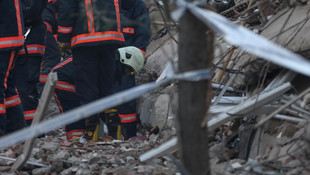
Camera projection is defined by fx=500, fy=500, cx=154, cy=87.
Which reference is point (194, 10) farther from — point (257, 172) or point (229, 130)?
point (229, 130)

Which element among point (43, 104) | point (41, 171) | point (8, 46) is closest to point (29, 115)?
point (8, 46)

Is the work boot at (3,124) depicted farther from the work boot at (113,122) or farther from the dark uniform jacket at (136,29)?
the dark uniform jacket at (136,29)

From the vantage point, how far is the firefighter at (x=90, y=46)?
5281 mm

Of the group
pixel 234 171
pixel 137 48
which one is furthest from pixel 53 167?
pixel 137 48

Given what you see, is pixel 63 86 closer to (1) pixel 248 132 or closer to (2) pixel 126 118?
(2) pixel 126 118

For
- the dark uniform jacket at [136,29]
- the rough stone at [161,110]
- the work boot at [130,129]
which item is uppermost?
the dark uniform jacket at [136,29]

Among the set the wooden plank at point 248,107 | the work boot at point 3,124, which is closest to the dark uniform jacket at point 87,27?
the work boot at point 3,124

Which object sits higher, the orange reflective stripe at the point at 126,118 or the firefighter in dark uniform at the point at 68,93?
the firefighter in dark uniform at the point at 68,93

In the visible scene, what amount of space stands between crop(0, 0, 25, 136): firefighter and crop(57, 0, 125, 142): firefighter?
643 mm

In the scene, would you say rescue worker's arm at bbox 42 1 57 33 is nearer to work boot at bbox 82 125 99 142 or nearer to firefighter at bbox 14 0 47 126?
firefighter at bbox 14 0 47 126

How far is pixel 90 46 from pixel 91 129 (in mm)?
950

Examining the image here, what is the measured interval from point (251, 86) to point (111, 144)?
1.56m

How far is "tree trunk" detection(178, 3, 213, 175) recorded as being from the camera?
2094 millimetres

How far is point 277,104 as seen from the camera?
338 centimetres
